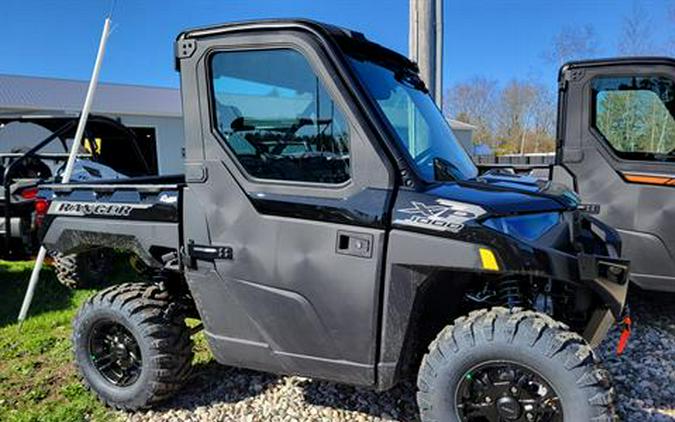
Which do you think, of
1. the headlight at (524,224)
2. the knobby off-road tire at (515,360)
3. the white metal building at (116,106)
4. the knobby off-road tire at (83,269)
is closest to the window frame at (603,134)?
the headlight at (524,224)

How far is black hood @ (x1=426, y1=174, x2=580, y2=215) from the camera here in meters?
2.46

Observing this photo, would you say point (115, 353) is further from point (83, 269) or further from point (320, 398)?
point (83, 269)

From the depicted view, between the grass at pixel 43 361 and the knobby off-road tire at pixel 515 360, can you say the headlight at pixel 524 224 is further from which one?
the grass at pixel 43 361

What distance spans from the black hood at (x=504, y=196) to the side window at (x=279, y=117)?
53 centimetres

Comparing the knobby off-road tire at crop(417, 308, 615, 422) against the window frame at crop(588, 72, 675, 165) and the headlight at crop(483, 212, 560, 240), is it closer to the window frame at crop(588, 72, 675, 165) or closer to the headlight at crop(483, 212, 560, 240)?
the headlight at crop(483, 212, 560, 240)

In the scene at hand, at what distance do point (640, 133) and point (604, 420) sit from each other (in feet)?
10.9

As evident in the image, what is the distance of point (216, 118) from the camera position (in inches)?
112

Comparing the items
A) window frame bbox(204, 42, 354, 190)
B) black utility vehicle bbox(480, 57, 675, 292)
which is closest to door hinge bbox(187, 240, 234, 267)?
window frame bbox(204, 42, 354, 190)

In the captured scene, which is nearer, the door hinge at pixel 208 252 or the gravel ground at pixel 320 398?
the door hinge at pixel 208 252

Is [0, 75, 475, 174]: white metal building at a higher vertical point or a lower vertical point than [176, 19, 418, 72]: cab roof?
higher

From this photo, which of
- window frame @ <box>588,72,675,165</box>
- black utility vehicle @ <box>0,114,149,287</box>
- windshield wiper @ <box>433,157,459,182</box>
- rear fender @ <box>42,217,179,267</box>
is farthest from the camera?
black utility vehicle @ <box>0,114,149,287</box>

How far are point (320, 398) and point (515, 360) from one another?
58.5 inches

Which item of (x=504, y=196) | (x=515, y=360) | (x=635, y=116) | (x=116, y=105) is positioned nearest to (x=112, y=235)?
(x=504, y=196)

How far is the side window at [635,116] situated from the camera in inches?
182
